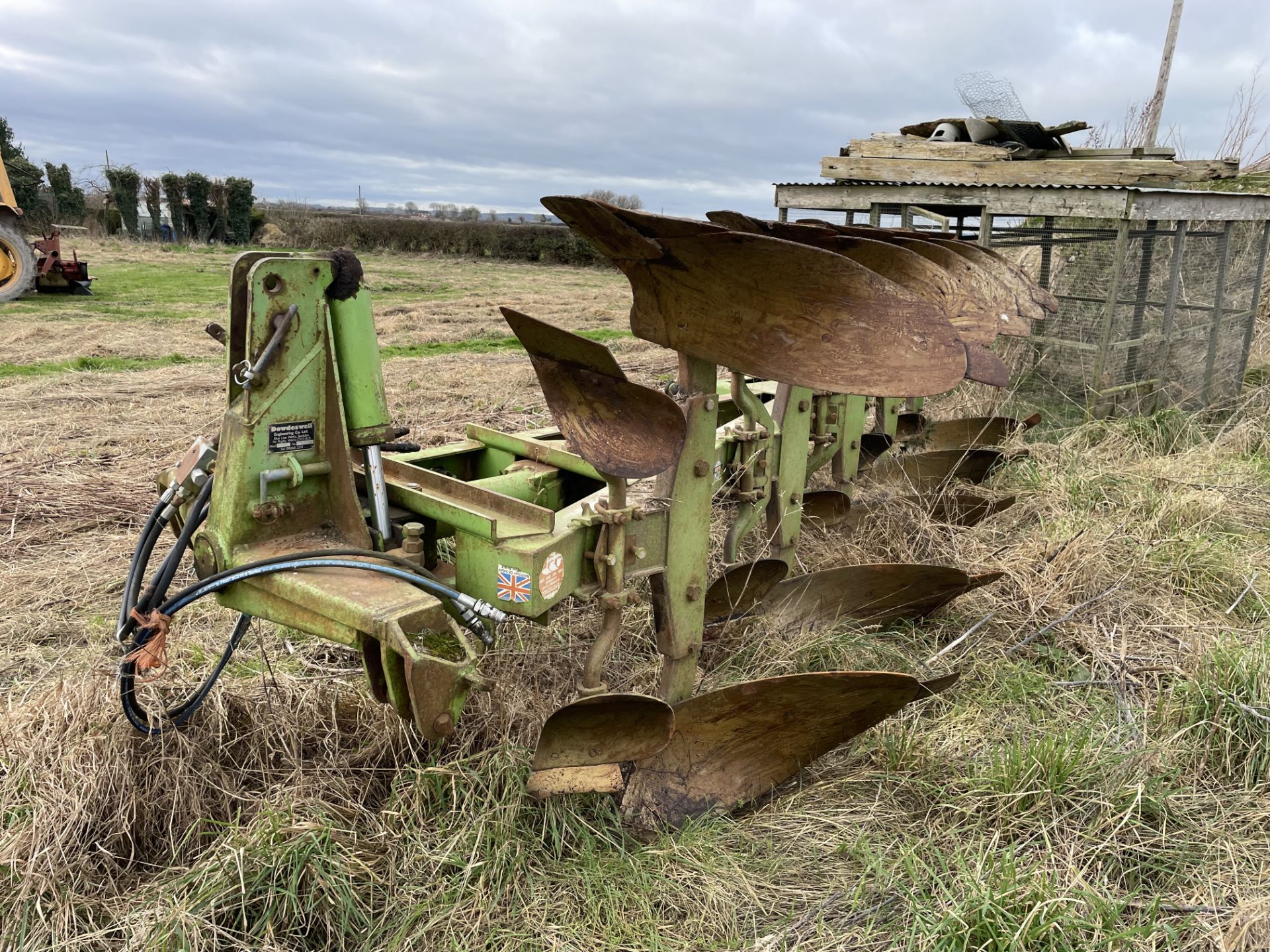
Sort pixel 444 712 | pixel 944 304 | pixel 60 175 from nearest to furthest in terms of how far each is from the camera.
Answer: pixel 444 712 → pixel 944 304 → pixel 60 175

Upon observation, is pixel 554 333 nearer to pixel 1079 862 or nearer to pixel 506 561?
pixel 506 561

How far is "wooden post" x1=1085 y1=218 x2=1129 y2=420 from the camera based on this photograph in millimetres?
5715

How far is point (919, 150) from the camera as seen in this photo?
22.1ft

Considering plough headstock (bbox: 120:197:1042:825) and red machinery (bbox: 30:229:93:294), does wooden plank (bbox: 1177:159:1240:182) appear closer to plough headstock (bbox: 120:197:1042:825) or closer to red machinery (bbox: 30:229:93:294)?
plough headstock (bbox: 120:197:1042:825)

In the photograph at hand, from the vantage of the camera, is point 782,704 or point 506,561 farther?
point 782,704

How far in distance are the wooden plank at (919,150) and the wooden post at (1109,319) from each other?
1045mm

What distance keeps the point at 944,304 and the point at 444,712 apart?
2.01m

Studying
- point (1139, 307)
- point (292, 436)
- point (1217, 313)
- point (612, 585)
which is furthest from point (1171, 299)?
point (292, 436)

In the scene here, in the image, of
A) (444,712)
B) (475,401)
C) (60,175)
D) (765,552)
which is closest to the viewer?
(444,712)

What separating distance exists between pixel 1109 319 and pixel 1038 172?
113cm

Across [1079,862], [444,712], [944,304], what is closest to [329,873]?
[444,712]

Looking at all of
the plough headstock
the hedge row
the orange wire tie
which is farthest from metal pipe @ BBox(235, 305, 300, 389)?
the hedge row

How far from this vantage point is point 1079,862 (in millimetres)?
2395

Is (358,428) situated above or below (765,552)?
above
